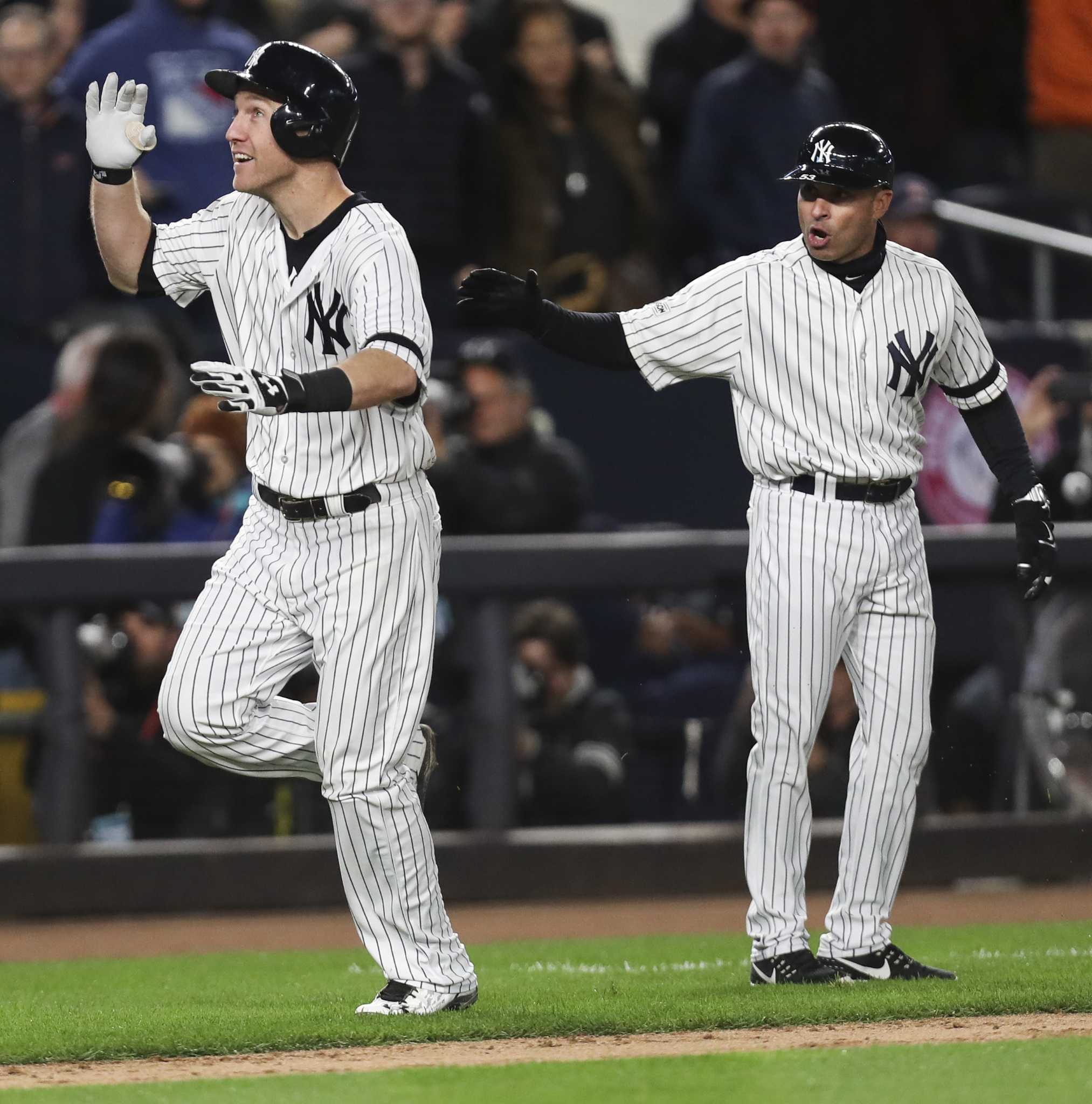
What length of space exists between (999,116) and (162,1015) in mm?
7880

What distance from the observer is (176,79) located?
8.33 metres

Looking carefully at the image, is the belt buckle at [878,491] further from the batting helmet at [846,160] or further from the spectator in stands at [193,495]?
the spectator in stands at [193,495]

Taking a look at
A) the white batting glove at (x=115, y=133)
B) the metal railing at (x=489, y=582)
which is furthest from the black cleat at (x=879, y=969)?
the metal railing at (x=489, y=582)

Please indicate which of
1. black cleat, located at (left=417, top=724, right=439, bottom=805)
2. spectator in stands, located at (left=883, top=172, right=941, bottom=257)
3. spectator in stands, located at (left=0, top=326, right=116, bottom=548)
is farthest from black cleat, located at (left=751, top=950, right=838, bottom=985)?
spectator in stands, located at (left=883, top=172, right=941, bottom=257)

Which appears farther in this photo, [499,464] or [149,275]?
[499,464]

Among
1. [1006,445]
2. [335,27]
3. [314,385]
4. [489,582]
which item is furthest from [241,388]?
[335,27]

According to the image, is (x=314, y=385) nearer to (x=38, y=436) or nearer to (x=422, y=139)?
(x=38, y=436)

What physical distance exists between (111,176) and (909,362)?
1781 millimetres

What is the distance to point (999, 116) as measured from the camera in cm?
1134

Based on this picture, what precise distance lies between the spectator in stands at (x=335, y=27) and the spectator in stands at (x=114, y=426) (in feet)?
5.50

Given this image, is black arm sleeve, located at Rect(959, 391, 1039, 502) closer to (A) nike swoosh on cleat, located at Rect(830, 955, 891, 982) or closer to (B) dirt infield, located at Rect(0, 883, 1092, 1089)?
(A) nike swoosh on cleat, located at Rect(830, 955, 891, 982)

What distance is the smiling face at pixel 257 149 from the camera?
4.55 meters

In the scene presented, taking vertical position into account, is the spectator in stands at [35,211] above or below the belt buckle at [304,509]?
above

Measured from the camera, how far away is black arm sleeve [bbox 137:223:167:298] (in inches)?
190
